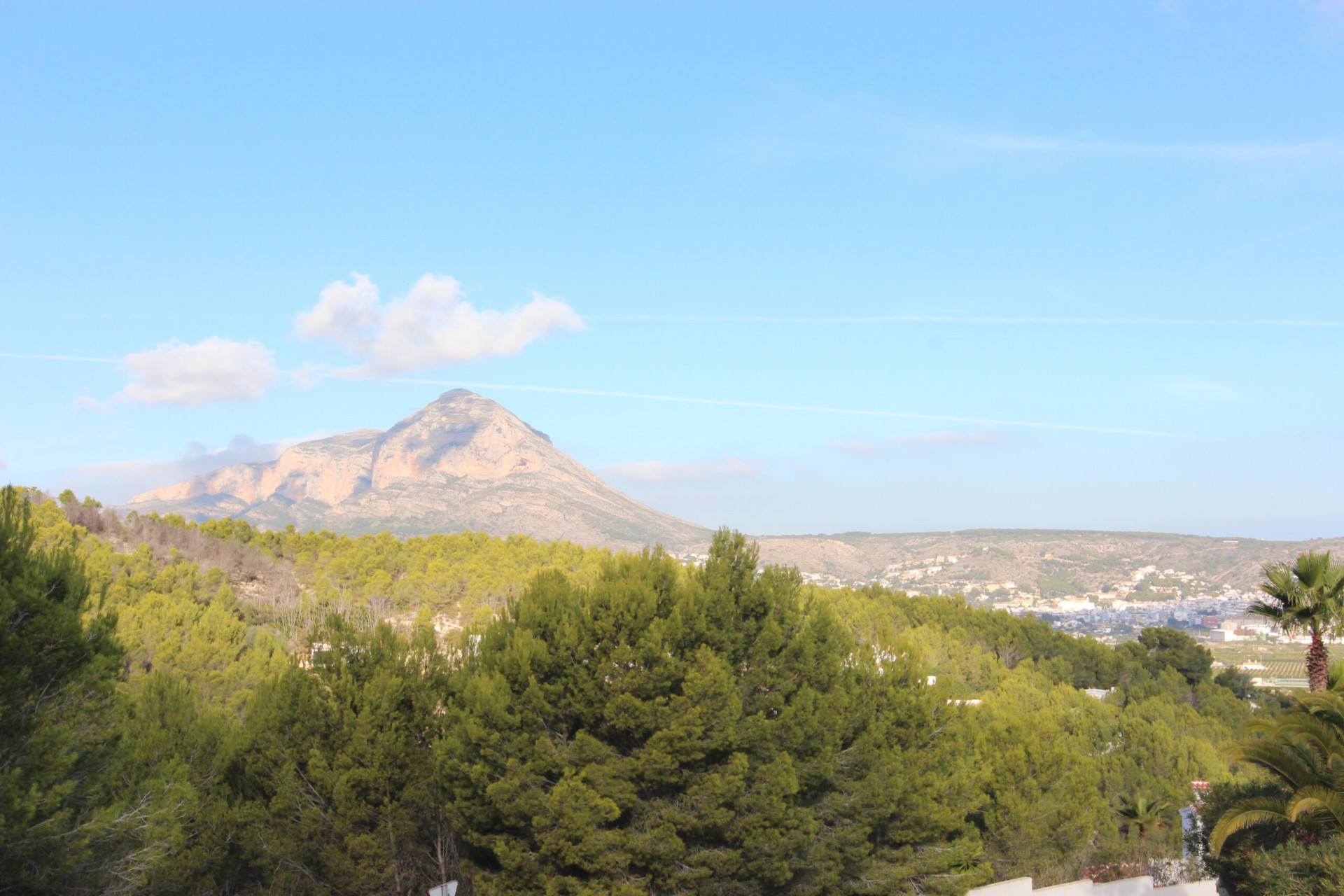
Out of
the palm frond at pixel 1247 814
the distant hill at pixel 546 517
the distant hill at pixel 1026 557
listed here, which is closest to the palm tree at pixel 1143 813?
the palm frond at pixel 1247 814

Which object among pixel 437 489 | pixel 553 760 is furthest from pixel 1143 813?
pixel 437 489

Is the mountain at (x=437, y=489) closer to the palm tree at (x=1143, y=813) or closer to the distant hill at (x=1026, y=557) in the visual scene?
the distant hill at (x=1026, y=557)

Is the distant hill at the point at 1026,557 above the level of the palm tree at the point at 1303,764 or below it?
below

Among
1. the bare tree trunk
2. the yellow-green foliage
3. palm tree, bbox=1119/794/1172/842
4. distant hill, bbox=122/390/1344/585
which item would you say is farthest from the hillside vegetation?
distant hill, bbox=122/390/1344/585

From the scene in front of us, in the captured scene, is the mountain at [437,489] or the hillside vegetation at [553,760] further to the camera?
the mountain at [437,489]

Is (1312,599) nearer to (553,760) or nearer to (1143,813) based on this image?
(553,760)

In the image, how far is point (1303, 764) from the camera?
11.7 metres

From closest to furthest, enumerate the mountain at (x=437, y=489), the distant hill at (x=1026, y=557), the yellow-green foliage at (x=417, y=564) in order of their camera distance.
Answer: the yellow-green foliage at (x=417, y=564) → the mountain at (x=437, y=489) → the distant hill at (x=1026, y=557)

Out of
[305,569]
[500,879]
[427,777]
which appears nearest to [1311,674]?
[500,879]

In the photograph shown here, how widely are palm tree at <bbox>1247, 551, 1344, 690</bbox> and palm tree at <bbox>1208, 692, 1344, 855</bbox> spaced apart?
175 inches

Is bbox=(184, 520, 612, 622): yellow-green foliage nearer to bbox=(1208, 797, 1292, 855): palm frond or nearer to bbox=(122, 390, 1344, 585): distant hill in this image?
bbox=(1208, 797, 1292, 855): palm frond

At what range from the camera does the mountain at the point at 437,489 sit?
122812 millimetres

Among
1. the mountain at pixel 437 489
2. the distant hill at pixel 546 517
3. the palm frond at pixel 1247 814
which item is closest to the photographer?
the palm frond at pixel 1247 814

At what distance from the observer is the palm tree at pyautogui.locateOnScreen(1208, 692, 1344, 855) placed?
36.3 feet
